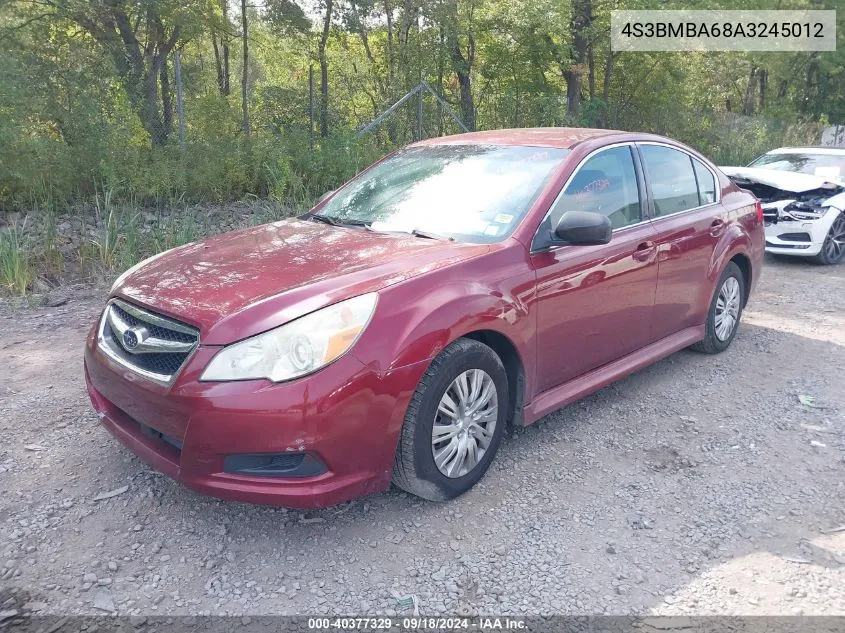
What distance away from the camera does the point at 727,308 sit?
17.5ft

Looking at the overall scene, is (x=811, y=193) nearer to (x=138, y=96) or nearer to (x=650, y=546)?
(x=650, y=546)

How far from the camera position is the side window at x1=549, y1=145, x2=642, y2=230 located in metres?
3.82

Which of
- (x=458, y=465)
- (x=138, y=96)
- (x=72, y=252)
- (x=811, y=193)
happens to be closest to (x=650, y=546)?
(x=458, y=465)

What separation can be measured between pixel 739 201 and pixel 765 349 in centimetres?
120

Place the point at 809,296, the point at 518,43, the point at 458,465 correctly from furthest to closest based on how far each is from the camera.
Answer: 1. the point at 518,43
2. the point at 809,296
3. the point at 458,465

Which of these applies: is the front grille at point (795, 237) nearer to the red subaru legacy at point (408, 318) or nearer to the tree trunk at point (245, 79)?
the red subaru legacy at point (408, 318)

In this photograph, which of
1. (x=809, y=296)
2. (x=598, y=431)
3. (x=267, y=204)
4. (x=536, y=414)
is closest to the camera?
(x=536, y=414)

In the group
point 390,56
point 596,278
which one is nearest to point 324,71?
point 390,56

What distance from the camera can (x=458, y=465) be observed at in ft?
10.7

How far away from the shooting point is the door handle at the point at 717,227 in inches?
193

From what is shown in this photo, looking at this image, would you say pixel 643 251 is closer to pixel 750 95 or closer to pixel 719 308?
pixel 719 308

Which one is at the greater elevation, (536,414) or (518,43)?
(518,43)

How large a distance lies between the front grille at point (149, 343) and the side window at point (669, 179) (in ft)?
9.89

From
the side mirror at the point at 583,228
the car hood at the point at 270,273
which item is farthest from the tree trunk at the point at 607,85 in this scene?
the car hood at the point at 270,273
